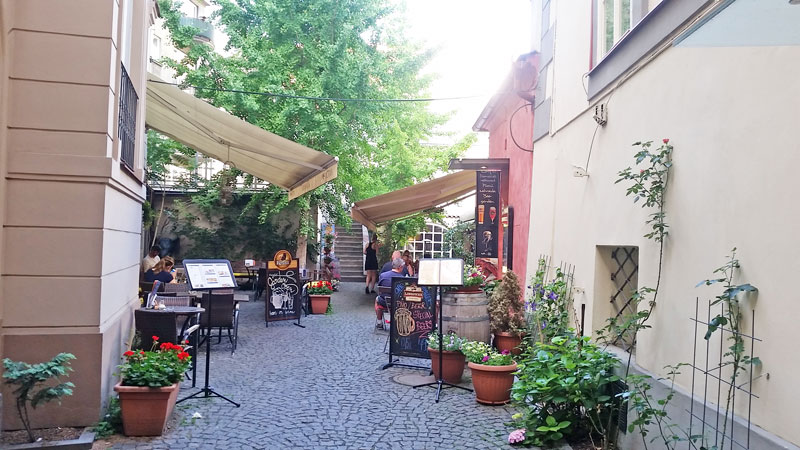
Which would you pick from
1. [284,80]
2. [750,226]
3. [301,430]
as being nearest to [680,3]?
[750,226]

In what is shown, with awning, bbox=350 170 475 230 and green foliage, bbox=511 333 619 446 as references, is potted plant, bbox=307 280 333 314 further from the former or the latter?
green foliage, bbox=511 333 619 446

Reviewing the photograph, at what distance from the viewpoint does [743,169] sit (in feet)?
9.98

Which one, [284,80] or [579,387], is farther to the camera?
[284,80]

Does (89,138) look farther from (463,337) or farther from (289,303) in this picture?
(289,303)

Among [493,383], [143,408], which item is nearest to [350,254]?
[493,383]

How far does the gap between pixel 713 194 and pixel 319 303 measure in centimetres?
1053

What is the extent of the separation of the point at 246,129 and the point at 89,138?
363 cm

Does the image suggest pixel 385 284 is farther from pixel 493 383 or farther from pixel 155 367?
pixel 155 367

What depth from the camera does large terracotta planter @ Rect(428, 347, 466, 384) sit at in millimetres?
6973

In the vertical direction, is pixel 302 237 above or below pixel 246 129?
below

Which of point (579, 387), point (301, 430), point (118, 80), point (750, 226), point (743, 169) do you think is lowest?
point (301, 430)

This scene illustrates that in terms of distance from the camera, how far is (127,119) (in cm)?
613

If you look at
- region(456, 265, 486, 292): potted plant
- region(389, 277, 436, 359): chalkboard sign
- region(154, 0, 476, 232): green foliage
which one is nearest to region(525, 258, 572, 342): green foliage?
region(456, 265, 486, 292): potted plant

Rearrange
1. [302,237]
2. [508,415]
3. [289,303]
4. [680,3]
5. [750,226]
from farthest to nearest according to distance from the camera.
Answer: [302,237] < [289,303] < [508,415] < [680,3] < [750,226]
